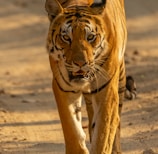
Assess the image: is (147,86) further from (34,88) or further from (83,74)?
(83,74)

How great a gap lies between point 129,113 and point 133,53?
8.28 ft

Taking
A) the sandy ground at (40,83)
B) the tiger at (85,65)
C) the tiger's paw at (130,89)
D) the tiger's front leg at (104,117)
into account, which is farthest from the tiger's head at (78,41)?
the tiger's paw at (130,89)

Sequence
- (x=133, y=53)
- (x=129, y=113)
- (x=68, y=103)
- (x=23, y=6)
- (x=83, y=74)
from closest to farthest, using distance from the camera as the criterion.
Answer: (x=83, y=74), (x=68, y=103), (x=129, y=113), (x=133, y=53), (x=23, y=6)

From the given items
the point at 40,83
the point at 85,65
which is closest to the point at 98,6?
the point at 85,65

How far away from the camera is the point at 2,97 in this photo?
9.13 meters

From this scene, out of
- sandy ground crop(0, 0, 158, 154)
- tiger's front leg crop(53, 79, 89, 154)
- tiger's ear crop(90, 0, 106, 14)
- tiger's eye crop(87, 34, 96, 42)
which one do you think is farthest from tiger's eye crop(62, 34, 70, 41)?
sandy ground crop(0, 0, 158, 154)

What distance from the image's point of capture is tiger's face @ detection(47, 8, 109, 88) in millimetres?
6028

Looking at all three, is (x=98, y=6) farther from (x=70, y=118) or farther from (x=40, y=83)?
(x=40, y=83)

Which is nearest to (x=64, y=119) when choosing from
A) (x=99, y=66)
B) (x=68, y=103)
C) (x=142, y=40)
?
(x=68, y=103)

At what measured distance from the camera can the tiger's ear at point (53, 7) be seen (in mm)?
6305

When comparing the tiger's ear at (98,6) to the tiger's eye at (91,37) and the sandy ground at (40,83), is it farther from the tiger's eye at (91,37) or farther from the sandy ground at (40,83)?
the sandy ground at (40,83)

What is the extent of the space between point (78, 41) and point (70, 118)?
0.78m

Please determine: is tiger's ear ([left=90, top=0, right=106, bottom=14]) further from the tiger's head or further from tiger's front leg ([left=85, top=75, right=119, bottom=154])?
tiger's front leg ([left=85, top=75, right=119, bottom=154])

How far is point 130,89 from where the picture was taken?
902 cm
